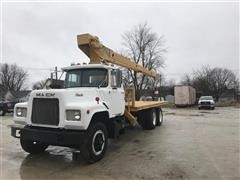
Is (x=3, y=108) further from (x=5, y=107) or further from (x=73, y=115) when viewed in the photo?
(x=73, y=115)

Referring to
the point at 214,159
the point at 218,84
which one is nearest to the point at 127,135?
the point at 214,159

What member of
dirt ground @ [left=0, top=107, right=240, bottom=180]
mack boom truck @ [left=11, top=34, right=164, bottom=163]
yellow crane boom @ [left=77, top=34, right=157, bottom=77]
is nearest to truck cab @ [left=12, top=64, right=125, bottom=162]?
mack boom truck @ [left=11, top=34, right=164, bottom=163]

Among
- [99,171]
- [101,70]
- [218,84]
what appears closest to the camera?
[99,171]

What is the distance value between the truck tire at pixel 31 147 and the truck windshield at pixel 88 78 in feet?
6.41

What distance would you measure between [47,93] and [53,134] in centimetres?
101

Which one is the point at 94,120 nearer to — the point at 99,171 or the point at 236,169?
the point at 99,171

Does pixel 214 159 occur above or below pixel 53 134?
below

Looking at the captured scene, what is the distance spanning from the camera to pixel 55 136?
18.3ft

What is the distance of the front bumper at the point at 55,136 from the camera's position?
5.50m

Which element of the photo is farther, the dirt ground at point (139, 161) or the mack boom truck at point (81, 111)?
the mack boom truck at point (81, 111)

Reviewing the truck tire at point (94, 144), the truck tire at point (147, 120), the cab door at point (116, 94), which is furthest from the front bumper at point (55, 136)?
the truck tire at point (147, 120)

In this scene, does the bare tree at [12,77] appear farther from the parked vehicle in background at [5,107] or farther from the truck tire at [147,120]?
the truck tire at [147,120]

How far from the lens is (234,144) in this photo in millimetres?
7906

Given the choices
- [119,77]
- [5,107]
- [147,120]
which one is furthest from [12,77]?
[119,77]
